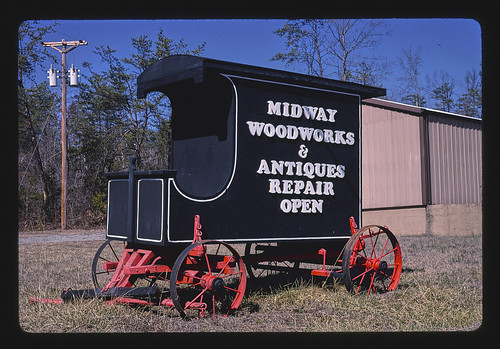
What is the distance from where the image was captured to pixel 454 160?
19.9 meters

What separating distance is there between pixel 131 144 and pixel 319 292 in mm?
25217

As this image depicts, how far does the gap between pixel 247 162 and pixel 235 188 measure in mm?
411

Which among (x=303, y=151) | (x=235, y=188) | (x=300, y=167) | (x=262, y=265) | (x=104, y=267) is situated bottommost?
(x=262, y=265)

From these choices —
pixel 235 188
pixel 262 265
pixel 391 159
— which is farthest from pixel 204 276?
pixel 391 159

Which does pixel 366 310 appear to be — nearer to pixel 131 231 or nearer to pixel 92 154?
pixel 131 231

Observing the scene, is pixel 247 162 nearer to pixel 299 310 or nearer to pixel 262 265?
pixel 299 310

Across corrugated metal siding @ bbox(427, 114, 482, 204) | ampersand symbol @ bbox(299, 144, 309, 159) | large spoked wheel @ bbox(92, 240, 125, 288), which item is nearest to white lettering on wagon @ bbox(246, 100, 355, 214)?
ampersand symbol @ bbox(299, 144, 309, 159)

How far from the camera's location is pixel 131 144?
103 ft

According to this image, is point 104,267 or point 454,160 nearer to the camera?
point 104,267

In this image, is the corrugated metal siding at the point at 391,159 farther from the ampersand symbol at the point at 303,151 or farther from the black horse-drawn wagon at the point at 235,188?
the ampersand symbol at the point at 303,151

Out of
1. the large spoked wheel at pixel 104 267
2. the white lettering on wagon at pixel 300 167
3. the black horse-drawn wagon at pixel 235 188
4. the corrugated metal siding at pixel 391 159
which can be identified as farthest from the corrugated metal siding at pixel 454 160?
the white lettering on wagon at pixel 300 167

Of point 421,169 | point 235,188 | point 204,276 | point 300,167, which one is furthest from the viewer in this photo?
point 421,169

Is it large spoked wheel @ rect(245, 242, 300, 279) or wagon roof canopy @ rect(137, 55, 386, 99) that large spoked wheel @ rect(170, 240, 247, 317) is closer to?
large spoked wheel @ rect(245, 242, 300, 279)
